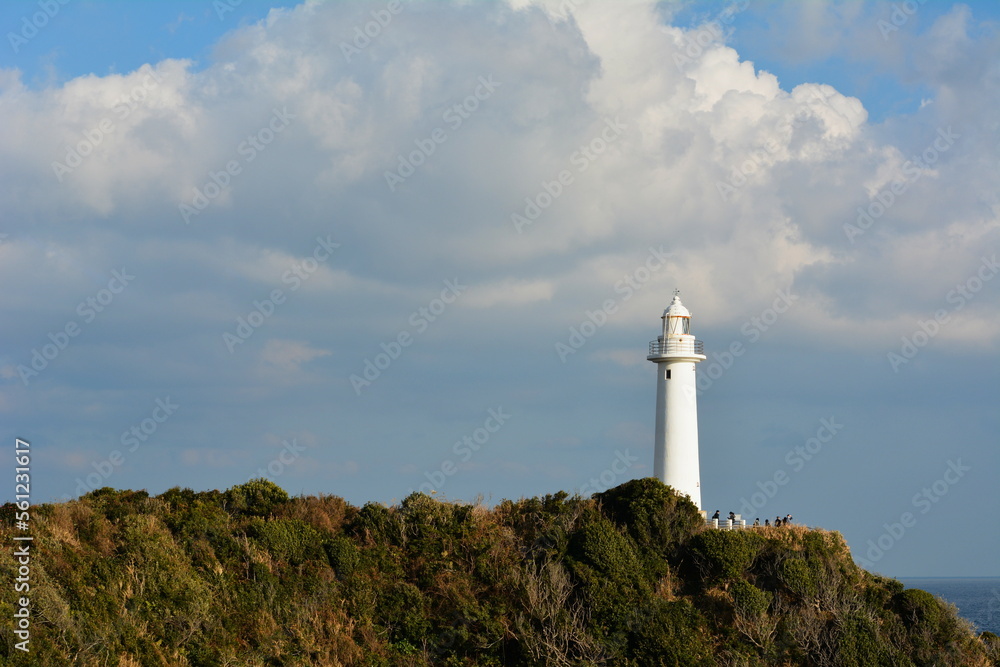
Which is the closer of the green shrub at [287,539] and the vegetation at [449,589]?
the vegetation at [449,589]

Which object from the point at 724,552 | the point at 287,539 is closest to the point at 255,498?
the point at 287,539

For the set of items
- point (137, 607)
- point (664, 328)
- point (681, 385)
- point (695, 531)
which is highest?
point (664, 328)

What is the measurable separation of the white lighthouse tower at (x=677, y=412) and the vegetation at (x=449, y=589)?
11.7ft

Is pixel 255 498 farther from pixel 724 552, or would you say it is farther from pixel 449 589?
pixel 724 552

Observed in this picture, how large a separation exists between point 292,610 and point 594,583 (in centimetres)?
878

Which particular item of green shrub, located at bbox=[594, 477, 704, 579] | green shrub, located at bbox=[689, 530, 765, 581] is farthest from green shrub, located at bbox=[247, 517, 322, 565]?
green shrub, located at bbox=[689, 530, 765, 581]

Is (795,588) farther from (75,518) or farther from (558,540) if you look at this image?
(75,518)

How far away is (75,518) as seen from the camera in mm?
30641

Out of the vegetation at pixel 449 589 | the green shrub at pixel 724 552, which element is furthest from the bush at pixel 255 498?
Result: the green shrub at pixel 724 552

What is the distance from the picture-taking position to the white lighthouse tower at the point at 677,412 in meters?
37.9

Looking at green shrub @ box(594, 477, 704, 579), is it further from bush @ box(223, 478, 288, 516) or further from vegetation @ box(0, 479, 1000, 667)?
bush @ box(223, 478, 288, 516)

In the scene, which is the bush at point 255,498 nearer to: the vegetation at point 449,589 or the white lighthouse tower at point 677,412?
the vegetation at point 449,589

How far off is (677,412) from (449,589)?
1217cm

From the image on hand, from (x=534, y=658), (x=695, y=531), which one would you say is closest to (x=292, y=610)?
(x=534, y=658)
